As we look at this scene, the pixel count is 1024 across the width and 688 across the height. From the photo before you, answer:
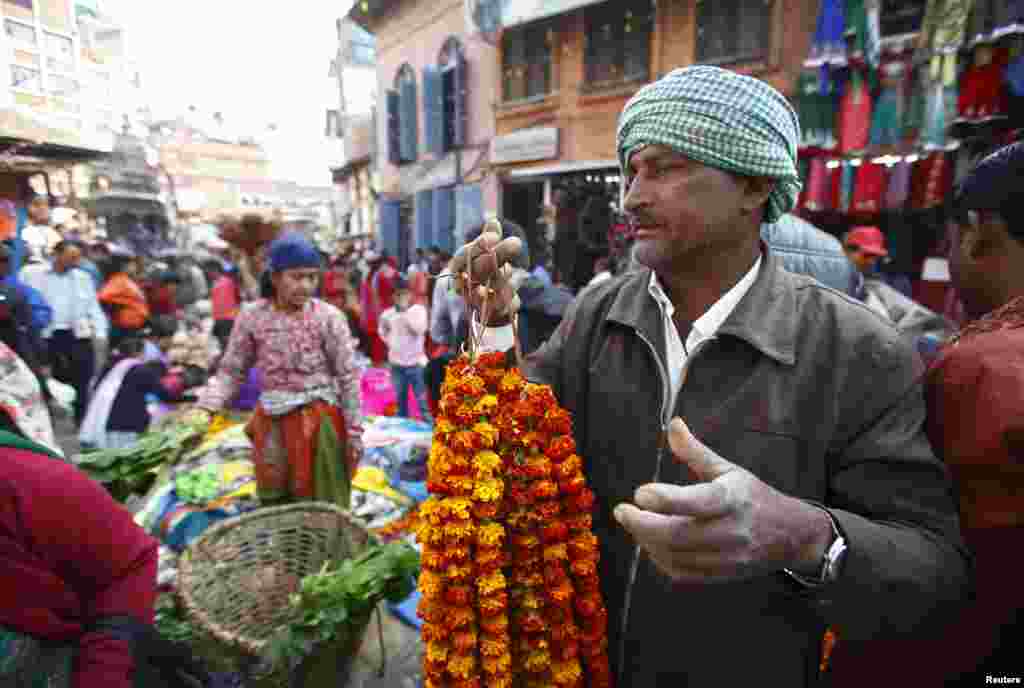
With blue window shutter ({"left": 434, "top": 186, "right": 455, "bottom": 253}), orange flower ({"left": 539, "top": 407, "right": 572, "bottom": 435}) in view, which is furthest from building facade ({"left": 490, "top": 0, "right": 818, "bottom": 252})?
orange flower ({"left": 539, "top": 407, "right": 572, "bottom": 435})

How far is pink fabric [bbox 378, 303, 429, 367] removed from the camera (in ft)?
21.0

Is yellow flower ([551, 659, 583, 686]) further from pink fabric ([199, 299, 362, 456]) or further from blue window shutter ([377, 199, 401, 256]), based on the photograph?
blue window shutter ([377, 199, 401, 256])

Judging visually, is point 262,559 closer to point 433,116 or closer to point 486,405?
point 486,405

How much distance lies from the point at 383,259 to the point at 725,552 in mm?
10415

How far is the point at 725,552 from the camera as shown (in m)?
0.80

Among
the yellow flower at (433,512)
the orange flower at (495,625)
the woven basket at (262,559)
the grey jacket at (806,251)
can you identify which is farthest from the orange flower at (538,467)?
the woven basket at (262,559)

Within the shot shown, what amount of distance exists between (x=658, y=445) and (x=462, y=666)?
657mm

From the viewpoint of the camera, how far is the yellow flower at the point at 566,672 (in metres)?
1.26

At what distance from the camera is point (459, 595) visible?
1198 mm

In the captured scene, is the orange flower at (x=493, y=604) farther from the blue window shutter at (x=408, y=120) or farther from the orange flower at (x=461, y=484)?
the blue window shutter at (x=408, y=120)

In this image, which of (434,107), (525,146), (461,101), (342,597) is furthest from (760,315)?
(434,107)

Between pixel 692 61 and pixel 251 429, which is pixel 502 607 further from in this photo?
pixel 692 61

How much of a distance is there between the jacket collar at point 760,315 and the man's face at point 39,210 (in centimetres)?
219

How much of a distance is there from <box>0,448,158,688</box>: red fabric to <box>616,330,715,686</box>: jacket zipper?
122 centimetres
